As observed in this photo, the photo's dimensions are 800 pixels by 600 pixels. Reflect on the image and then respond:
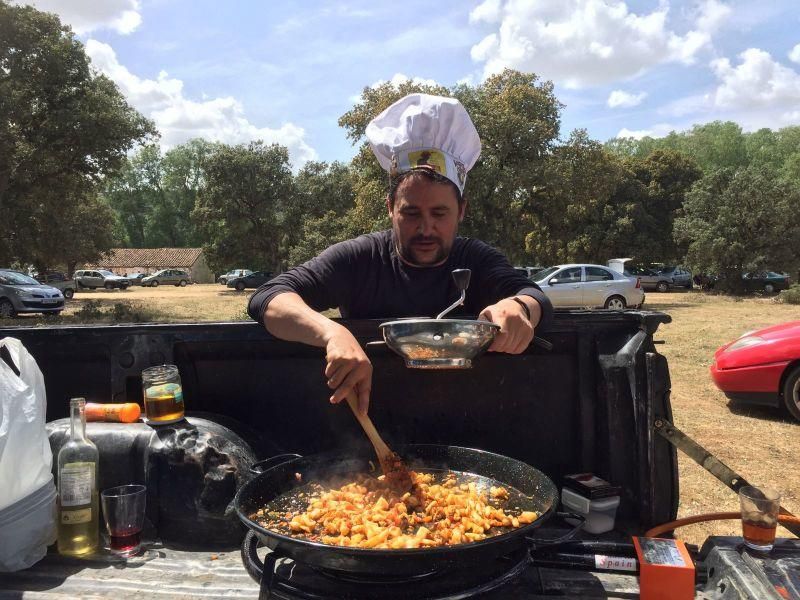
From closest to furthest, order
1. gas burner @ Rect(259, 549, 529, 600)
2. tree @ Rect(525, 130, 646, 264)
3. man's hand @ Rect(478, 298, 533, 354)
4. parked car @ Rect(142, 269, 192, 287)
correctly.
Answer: gas burner @ Rect(259, 549, 529, 600) < man's hand @ Rect(478, 298, 533, 354) < tree @ Rect(525, 130, 646, 264) < parked car @ Rect(142, 269, 192, 287)

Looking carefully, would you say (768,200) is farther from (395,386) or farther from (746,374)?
(395,386)

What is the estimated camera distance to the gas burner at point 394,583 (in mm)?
1335

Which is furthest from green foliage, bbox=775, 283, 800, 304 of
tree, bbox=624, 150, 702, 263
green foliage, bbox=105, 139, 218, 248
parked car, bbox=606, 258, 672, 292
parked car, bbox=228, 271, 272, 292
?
green foliage, bbox=105, 139, 218, 248

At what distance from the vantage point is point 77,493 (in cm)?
176

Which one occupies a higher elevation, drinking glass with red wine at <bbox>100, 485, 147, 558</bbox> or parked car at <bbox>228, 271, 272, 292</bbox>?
drinking glass with red wine at <bbox>100, 485, 147, 558</bbox>

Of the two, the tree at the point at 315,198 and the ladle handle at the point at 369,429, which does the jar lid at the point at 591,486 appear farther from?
the tree at the point at 315,198

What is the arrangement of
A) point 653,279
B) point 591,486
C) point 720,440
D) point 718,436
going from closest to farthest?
point 591,486
point 720,440
point 718,436
point 653,279

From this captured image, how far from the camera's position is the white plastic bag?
1.61 m

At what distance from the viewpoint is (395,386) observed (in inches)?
83.9

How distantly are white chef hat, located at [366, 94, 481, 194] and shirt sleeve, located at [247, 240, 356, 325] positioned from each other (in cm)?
41

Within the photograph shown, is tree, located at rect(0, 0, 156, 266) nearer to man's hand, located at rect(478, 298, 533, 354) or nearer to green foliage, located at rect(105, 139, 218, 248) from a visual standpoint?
man's hand, located at rect(478, 298, 533, 354)

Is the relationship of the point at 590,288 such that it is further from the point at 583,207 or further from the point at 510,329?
the point at 510,329

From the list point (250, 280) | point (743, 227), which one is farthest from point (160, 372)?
point (250, 280)

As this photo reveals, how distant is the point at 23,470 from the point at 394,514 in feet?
3.48
